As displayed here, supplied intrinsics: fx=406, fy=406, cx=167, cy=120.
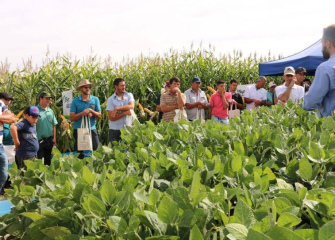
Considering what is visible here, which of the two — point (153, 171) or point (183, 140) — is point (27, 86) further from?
point (153, 171)

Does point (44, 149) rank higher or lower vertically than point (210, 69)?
lower

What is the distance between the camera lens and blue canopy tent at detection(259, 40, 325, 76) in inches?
411

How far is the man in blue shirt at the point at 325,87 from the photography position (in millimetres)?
3824

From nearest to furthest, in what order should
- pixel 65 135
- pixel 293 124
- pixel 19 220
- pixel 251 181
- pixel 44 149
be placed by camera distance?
pixel 251 181
pixel 19 220
pixel 293 124
pixel 44 149
pixel 65 135

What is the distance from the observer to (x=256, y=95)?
1061 cm

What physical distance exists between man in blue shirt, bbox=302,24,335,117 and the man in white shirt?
6414 millimetres

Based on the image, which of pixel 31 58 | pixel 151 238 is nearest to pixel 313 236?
pixel 151 238

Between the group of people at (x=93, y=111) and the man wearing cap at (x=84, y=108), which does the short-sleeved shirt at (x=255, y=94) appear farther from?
the man wearing cap at (x=84, y=108)

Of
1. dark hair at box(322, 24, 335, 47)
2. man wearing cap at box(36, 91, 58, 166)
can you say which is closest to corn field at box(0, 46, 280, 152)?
man wearing cap at box(36, 91, 58, 166)

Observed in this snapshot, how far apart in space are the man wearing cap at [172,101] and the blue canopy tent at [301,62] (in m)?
4.15

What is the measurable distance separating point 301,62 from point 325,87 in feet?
23.5

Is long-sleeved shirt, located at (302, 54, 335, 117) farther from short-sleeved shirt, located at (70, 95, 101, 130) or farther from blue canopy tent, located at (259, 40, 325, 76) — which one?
blue canopy tent, located at (259, 40, 325, 76)

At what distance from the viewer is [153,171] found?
1.99 meters

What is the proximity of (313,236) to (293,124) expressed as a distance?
2760 mm
